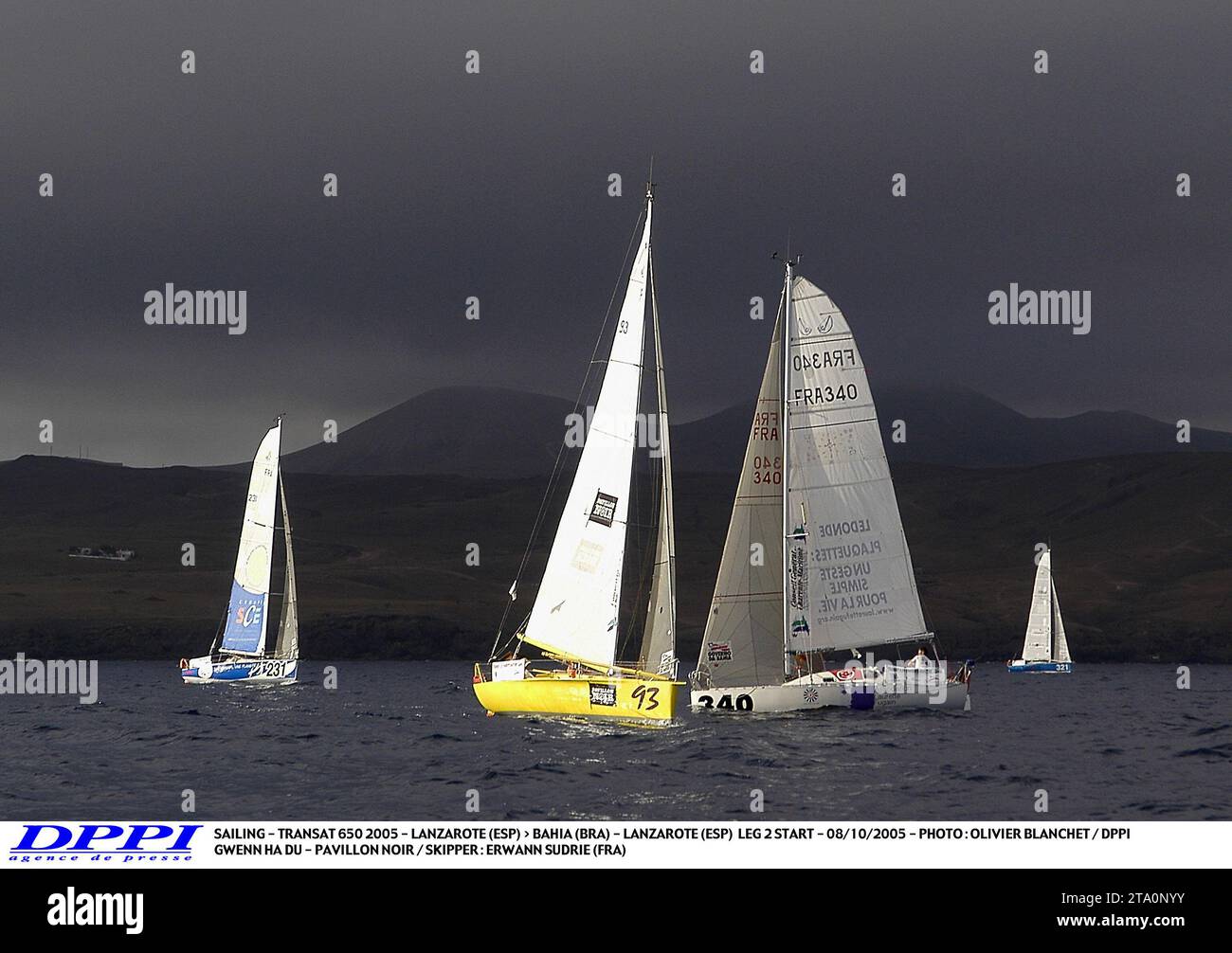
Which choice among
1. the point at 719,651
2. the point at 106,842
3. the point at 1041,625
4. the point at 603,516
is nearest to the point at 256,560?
the point at 719,651

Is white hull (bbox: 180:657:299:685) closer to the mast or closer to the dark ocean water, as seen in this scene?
the dark ocean water

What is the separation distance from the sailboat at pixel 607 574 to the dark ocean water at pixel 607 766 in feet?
4.03

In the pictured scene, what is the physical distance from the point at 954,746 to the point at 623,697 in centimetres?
1012

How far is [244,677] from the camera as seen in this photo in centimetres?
9519

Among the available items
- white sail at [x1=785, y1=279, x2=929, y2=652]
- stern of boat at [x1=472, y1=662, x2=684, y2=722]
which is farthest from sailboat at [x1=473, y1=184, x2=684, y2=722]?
white sail at [x1=785, y1=279, x2=929, y2=652]

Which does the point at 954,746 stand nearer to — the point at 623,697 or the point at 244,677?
the point at 623,697

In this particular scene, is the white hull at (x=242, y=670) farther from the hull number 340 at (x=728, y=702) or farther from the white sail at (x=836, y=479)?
the white sail at (x=836, y=479)

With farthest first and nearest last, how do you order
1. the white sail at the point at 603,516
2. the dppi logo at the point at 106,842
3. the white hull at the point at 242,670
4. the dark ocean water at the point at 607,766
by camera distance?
the white hull at the point at 242,670, the white sail at the point at 603,516, the dark ocean water at the point at 607,766, the dppi logo at the point at 106,842

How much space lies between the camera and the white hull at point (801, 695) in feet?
173

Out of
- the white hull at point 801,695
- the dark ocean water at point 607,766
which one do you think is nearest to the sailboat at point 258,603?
the dark ocean water at point 607,766

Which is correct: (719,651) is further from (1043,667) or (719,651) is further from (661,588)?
(1043,667)

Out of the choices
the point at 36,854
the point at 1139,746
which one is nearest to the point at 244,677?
the point at 1139,746

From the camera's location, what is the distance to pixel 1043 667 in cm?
15075

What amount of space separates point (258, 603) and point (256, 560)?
9.78ft
